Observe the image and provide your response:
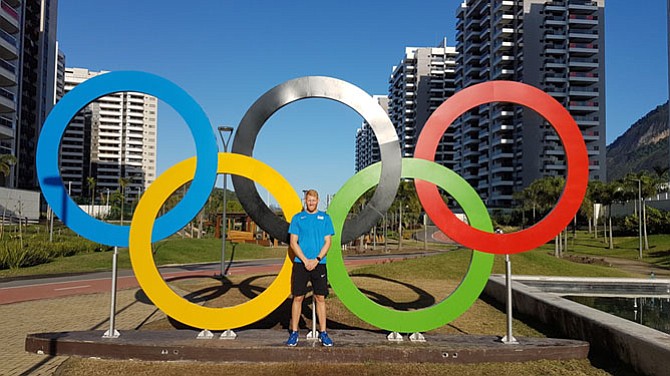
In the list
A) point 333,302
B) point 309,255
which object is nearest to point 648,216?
point 333,302

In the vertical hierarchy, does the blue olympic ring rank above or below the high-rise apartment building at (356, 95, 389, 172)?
below

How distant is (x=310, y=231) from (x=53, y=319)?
7763mm

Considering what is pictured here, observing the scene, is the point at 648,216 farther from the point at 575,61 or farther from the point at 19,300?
the point at 19,300

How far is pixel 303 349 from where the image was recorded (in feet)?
23.9

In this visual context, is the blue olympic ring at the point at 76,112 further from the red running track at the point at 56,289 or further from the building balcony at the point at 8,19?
the building balcony at the point at 8,19

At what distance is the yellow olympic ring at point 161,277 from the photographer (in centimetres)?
823

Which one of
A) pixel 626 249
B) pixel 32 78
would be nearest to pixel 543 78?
pixel 626 249

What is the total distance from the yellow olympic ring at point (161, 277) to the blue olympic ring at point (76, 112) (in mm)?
218

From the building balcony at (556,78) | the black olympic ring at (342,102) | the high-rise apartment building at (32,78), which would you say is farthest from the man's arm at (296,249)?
the building balcony at (556,78)

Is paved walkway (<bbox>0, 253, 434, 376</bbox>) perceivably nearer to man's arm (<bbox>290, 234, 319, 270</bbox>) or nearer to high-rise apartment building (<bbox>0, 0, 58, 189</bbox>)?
man's arm (<bbox>290, 234, 319, 270</bbox>)

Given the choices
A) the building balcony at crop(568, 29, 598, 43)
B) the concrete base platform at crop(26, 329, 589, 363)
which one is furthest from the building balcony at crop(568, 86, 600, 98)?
the concrete base platform at crop(26, 329, 589, 363)

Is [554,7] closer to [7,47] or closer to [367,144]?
[7,47]

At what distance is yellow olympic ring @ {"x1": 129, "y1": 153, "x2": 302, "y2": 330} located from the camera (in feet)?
27.0

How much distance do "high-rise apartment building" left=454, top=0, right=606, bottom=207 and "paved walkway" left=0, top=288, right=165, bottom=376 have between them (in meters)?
79.7
